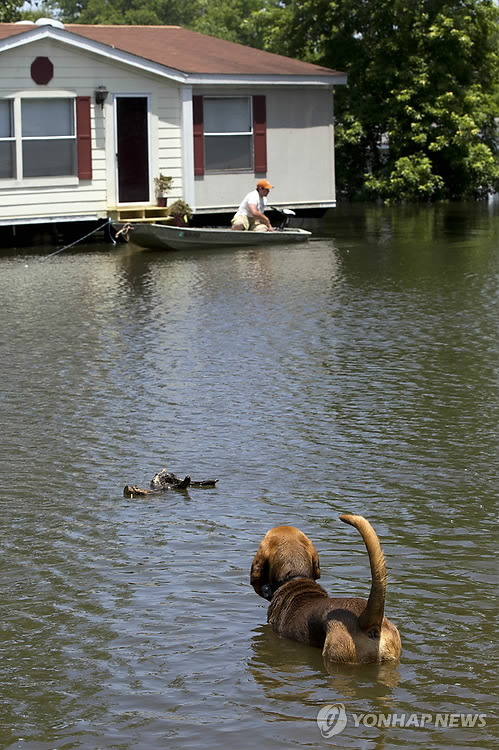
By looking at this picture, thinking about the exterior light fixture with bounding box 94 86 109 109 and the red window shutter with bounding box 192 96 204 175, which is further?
the red window shutter with bounding box 192 96 204 175

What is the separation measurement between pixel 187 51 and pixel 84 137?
472 cm

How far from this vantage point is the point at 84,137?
82.8ft

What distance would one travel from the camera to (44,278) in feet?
64.9

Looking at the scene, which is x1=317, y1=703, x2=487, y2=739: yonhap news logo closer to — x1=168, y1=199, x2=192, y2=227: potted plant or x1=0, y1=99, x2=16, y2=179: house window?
x1=168, y1=199, x2=192, y2=227: potted plant

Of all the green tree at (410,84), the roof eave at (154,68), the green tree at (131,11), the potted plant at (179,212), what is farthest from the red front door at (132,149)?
the green tree at (131,11)

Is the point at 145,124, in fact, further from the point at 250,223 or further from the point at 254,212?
the point at 254,212

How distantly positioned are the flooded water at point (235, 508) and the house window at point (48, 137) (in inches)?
332

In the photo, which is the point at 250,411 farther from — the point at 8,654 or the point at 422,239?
the point at 422,239

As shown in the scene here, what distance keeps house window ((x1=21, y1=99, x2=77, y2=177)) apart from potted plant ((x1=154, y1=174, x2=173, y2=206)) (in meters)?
1.86

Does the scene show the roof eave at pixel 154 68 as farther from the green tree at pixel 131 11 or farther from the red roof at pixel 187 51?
the green tree at pixel 131 11

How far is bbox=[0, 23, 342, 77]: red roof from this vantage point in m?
26.8

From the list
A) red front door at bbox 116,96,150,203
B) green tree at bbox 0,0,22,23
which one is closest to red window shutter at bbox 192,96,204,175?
red front door at bbox 116,96,150,203

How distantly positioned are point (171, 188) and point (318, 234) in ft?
11.5

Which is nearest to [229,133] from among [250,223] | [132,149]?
[132,149]
